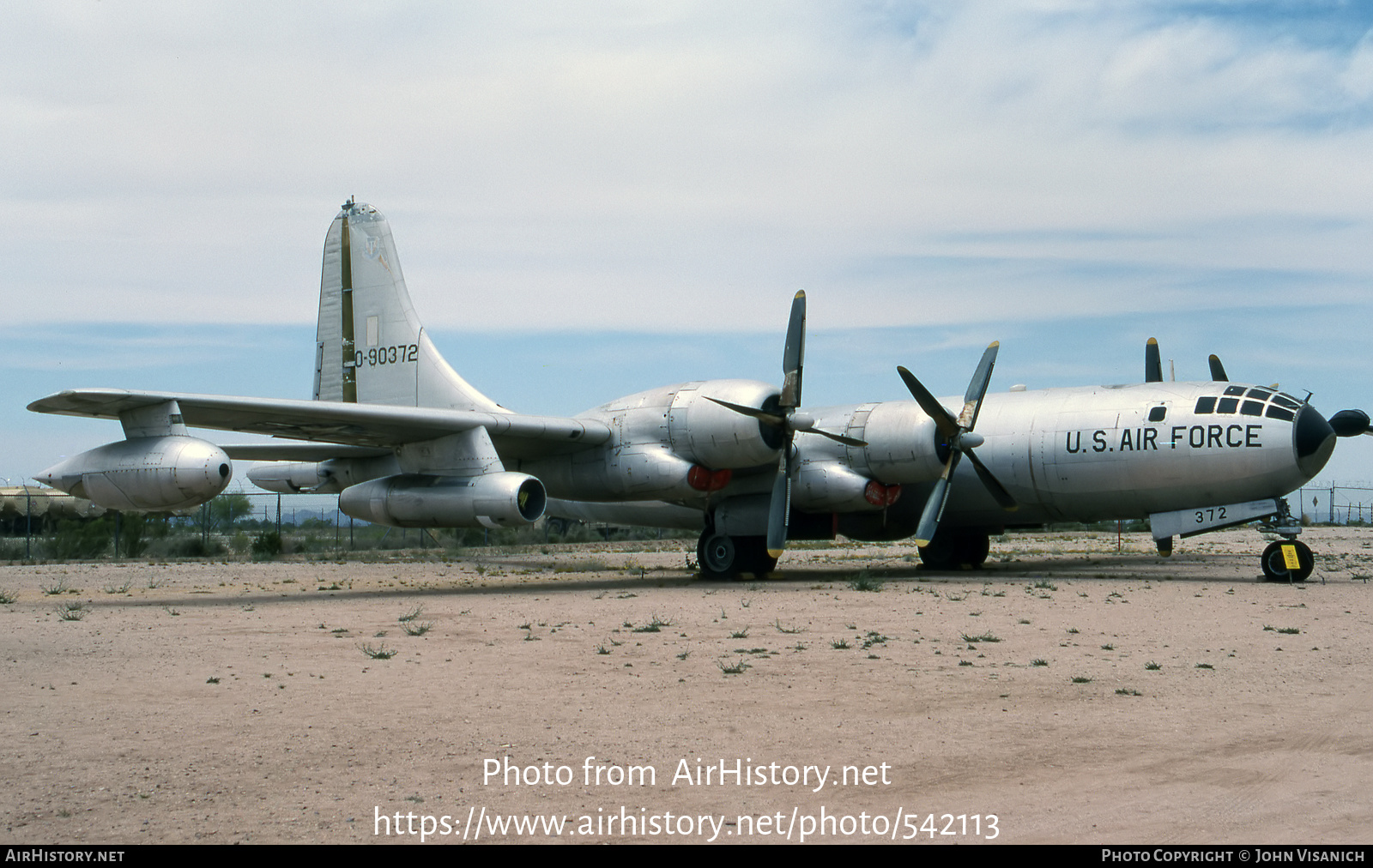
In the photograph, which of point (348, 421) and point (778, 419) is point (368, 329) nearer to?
point (348, 421)

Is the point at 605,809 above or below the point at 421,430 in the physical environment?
below

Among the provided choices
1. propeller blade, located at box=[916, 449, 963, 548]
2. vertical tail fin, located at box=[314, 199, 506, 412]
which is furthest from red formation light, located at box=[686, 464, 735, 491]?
vertical tail fin, located at box=[314, 199, 506, 412]

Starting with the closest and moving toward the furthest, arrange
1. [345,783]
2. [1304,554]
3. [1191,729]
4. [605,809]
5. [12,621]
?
[605,809] → [345,783] → [1191,729] → [12,621] → [1304,554]

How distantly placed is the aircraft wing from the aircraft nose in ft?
37.4

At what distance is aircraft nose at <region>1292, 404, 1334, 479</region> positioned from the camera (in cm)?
1756

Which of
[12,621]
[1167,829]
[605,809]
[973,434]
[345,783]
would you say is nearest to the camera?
[1167,829]

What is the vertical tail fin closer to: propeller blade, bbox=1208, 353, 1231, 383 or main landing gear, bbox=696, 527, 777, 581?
main landing gear, bbox=696, 527, 777, 581

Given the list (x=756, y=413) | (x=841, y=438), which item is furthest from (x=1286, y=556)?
(x=756, y=413)

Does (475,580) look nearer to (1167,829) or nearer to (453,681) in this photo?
(453,681)

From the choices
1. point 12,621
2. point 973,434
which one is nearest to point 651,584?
point 973,434

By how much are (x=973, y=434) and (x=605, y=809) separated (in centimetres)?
1549

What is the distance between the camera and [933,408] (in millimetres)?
19375

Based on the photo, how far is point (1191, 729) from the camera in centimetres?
704

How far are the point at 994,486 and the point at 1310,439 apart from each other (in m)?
5.01
